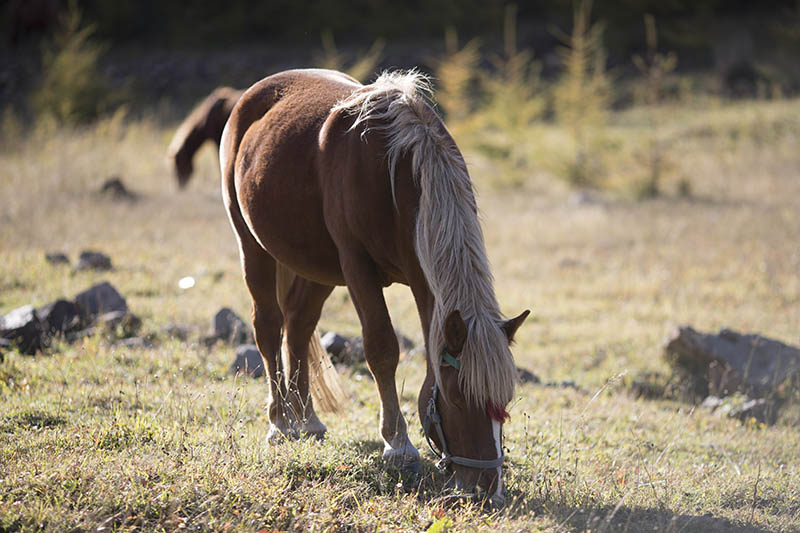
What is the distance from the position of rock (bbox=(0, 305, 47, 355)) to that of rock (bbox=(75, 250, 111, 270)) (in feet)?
7.16

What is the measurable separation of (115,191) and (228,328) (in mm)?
6407

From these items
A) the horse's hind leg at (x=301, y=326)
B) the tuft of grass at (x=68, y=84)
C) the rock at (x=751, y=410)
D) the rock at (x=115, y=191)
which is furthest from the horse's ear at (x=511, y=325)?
the tuft of grass at (x=68, y=84)

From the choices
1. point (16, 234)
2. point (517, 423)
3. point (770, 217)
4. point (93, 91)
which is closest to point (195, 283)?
point (16, 234)

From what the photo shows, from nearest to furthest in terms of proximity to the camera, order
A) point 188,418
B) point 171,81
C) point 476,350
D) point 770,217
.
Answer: point 476,350 → point 188,418 → point 770,217 → point 171,81

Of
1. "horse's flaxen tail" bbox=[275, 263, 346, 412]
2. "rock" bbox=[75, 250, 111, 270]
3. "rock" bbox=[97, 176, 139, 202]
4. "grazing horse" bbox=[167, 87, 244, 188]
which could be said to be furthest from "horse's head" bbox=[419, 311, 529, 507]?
"grazing horse" bbox=[167, 87, 244, 188]

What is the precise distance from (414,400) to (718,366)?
250 centimetres

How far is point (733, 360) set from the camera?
595 centimetres

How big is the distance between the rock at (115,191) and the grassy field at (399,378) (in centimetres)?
21

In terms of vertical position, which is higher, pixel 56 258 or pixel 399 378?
pixel 56 258

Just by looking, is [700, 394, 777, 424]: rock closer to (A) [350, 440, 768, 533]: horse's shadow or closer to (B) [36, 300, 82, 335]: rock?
(A) [350, 440, 768, 533]: horse's shadow

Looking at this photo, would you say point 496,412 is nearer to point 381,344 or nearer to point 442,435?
point 442,435

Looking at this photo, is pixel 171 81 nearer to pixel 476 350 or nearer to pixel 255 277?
pixel 255 277

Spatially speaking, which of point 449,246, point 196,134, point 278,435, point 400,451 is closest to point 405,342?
point 278,435

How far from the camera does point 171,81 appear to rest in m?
25.9
